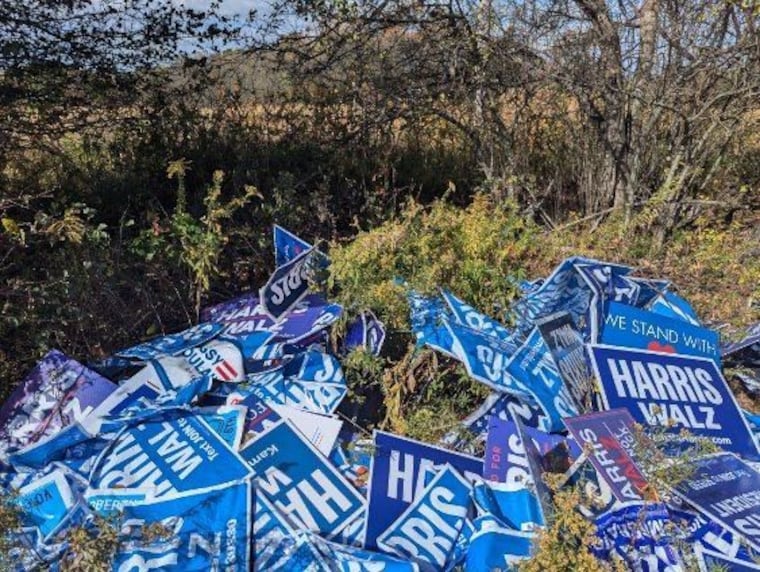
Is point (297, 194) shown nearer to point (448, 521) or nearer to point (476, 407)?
point (476, 407)

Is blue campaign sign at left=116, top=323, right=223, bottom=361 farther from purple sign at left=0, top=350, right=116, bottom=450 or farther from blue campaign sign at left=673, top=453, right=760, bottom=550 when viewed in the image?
blue campaign sign at left=673, top=453, right=760, bottom=550

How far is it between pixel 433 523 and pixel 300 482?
483mm

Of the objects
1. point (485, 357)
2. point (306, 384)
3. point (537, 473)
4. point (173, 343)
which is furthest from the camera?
point (173, 343)

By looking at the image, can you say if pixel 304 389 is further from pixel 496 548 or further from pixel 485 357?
pixel 496 548

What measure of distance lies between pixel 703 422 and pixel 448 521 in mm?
1164

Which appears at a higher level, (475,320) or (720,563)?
(475,320)

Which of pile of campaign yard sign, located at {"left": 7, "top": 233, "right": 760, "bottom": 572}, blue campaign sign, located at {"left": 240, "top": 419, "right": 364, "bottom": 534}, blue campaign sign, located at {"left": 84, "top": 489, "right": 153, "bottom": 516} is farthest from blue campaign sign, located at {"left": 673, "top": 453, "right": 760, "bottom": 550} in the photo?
blue campaign sign, located at {"left": 84, "top": 489, "right": 153, "bottom": 516}

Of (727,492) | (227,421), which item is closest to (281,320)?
(227,421)

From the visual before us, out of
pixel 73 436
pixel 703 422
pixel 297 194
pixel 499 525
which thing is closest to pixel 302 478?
pixel 499 525

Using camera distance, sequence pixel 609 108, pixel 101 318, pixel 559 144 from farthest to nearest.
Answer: pixel 559 144, pixel 609 108, pixel 101 318

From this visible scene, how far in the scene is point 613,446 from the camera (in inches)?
97.3

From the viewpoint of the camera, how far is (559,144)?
5.20 metres

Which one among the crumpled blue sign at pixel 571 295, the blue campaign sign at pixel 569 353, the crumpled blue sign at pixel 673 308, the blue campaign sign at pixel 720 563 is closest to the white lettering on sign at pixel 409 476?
the blue campaign sign at pixel 569 353

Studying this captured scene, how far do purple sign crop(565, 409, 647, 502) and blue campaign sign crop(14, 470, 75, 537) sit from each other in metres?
1.70
